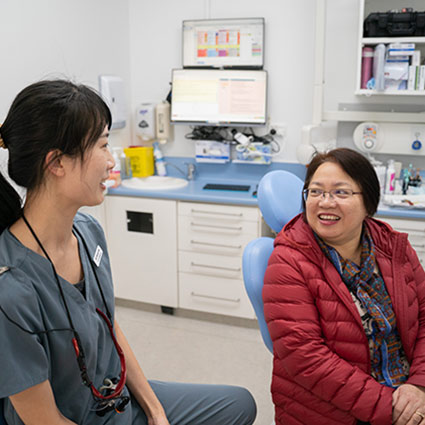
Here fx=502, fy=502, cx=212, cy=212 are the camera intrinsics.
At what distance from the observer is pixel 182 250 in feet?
10.0

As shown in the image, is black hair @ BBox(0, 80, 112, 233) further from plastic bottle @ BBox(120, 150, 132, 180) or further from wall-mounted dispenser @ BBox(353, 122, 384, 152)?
plastic bottle @ BBox(120, 150, 132, 180)

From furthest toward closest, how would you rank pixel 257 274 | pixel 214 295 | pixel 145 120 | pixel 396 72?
pixel 145 120 < pixel 214 295 < pixel 396 72 < pixel 257 274

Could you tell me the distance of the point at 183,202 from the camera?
297cm

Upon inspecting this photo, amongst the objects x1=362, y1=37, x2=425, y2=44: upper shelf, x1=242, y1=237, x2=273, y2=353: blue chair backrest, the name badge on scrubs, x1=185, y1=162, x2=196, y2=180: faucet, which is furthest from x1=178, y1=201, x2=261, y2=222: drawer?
the name badge on scrubs

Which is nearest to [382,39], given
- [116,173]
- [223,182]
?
[223,182]

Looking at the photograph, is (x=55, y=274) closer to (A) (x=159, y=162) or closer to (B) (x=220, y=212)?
(B) (x=220, y=212)

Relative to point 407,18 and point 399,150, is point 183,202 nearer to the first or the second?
point 399,150

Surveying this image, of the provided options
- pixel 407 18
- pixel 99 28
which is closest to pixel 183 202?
pixel 99 28

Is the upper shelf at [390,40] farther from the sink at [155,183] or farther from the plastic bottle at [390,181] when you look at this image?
the sink at [155,183]

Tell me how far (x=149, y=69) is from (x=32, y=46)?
1.03 m

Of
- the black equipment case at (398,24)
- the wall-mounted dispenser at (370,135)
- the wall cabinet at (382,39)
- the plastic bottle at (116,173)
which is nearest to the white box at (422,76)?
the wall cabinet at (382,39)

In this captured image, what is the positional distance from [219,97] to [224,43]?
346mm

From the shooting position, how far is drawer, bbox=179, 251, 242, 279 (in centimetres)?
297

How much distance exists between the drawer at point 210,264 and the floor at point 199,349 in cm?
32
